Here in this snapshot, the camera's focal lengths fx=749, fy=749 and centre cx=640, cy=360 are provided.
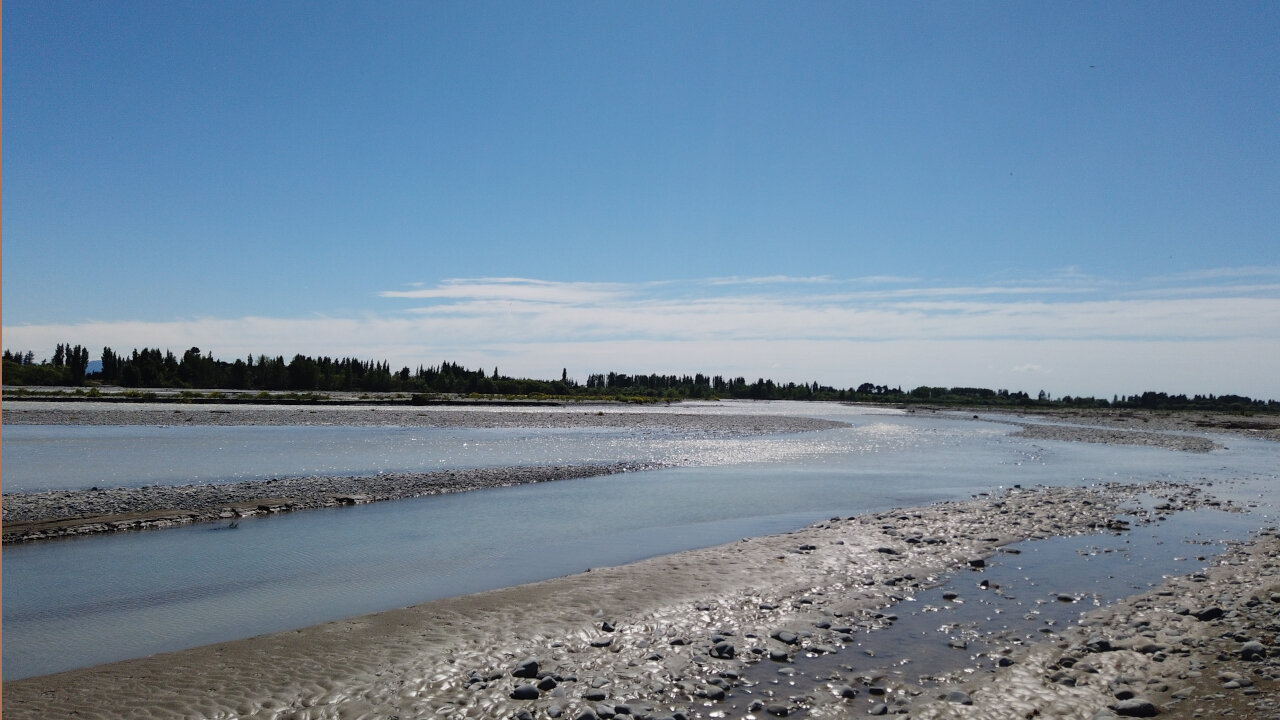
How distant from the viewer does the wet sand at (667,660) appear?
885 centimetres

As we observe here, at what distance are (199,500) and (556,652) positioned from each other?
1623cm

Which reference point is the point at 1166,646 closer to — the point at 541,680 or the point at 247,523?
the point at 541,680

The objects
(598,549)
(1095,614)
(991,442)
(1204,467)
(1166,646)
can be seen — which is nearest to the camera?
(1166,646)

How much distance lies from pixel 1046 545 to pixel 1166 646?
7553mm

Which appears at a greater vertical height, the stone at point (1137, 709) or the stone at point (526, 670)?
the stone at point (1137, 709)

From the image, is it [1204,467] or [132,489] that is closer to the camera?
[132,489]

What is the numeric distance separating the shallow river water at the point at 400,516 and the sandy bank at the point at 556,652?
4.08 ft

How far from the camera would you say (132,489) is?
23094 millimetres

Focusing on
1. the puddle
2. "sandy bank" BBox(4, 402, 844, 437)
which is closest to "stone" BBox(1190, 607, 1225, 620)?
the puddle

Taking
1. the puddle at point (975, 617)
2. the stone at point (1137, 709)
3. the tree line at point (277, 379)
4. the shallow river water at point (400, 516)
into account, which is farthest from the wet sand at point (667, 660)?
the tree line at point (277, 379)

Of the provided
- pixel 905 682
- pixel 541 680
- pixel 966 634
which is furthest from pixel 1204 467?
pixel 541 680

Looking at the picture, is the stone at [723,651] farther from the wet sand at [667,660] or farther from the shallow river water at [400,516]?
the shallow river water at [400,516]

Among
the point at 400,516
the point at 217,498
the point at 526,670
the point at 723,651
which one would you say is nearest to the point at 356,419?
the point at 217,498

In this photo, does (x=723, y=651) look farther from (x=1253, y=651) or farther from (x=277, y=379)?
(x=277, y=379)
